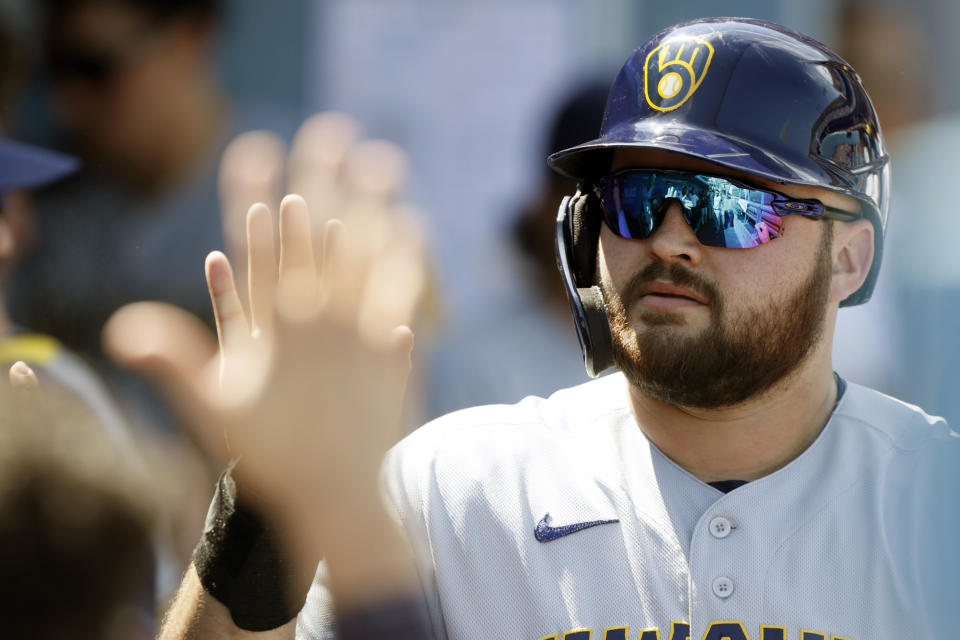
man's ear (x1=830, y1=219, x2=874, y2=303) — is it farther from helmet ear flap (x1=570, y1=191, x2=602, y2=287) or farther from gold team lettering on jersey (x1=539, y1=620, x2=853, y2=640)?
gold team lettering on jersey (x1=539, y1=620, x2=853, y2=640)

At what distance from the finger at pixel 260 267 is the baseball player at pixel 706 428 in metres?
1.15

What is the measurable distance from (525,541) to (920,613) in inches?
30.6

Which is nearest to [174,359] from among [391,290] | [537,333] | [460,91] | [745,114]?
[391,290]

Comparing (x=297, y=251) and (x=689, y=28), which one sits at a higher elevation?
(x=689, y=28)

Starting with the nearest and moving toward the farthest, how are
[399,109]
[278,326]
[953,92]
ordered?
[278,326] → [953,92] → [399,109]

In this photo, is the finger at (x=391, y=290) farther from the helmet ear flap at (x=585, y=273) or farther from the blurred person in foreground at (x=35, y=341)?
the blurred person in foreground at (x=35, y=341)

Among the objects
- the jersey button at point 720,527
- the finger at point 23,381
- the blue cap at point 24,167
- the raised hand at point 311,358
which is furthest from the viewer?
the blue cap at point 24,167

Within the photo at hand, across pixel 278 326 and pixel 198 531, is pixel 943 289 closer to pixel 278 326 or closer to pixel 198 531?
pixel 278 326

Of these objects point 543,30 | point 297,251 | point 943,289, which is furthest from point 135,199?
point 297,251

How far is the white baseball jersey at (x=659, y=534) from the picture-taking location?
2445 millimetres

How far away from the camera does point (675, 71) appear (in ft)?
9.14

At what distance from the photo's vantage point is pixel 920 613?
2.41 m

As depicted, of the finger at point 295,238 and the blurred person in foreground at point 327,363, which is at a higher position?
the finger at point 295,238

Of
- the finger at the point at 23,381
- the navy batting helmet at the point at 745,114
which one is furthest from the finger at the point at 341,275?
the navy batting helmet at the point at 745,114
